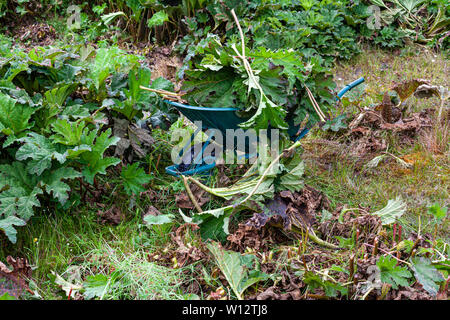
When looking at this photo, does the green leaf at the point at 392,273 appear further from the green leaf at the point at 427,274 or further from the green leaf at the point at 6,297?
the green leaf at the point at 6,297

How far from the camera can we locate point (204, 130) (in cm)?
281

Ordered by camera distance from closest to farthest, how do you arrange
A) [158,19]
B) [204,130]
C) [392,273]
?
[392,273]
[204,130]
[158,19]

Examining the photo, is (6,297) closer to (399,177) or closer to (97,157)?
(97,157)

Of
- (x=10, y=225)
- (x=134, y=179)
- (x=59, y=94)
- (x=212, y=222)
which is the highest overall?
(x=59, y=94)

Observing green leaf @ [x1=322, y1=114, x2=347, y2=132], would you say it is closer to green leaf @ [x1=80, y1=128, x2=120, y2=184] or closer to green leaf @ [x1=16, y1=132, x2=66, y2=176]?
green leaf @ [x1=80, y1=128, x2=120, y2=184]

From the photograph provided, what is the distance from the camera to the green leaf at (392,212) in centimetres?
234

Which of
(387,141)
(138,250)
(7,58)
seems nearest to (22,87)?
(7,58)

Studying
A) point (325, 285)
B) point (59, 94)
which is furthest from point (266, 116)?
point (59, 94)

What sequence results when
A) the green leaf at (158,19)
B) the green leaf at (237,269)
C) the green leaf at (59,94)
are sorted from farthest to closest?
the green leaf at (158,19), the green leaf at (59,94), the green leaf at (237,269)

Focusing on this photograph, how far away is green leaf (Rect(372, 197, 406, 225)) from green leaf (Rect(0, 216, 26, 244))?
1782 mm

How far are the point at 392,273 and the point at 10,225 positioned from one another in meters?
1.73

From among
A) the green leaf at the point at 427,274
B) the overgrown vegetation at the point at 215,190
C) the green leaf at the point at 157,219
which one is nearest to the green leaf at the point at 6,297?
the overgrown vegetation at the point at 215,190

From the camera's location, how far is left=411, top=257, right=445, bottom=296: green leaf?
1.89 meters

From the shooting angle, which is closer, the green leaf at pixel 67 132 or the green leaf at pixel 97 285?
the green leaf at pixel 97 285
